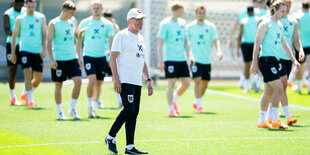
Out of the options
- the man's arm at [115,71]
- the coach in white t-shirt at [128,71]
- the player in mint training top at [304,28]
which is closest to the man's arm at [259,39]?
the coach in white t-shirt at [128,71]

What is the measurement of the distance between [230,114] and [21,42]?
5.10 m

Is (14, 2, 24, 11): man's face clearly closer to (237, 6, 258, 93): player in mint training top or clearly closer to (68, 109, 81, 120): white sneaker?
(68, 109, 81, 120): white sneaker

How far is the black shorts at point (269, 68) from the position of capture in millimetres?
10773

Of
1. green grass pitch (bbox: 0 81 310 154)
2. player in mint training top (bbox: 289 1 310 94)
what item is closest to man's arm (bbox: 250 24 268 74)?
green grass pitch (bbox: 0 81 310 154)

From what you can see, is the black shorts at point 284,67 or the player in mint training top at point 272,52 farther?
the black shorts at point 284,67

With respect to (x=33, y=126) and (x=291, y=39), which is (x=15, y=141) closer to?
(x=33, y=126)

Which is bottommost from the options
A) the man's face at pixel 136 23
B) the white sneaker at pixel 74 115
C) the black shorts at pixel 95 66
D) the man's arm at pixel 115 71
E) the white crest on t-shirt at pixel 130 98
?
the white sneaker at pixel 74 115

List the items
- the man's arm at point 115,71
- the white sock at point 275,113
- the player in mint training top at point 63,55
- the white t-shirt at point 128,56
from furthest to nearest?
1. the player in mint training top at point 63,55
2. the white sock at point 275,113
3. the white t-shirt at point 128,56
4. the man's arm at point 115,71

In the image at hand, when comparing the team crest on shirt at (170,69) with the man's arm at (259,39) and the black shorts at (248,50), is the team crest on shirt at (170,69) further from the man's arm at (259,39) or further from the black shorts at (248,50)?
the black shorts at (248,50)

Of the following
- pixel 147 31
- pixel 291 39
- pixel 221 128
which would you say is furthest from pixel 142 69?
pixel 147 31

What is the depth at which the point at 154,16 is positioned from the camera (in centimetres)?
2352

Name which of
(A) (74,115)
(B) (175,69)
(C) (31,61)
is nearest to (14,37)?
(C) (31,61)

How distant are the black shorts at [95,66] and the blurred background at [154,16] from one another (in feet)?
28.4

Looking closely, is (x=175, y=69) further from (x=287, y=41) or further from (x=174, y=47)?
(x=287, y=41)
